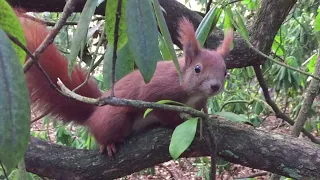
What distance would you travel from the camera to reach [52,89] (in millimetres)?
1429

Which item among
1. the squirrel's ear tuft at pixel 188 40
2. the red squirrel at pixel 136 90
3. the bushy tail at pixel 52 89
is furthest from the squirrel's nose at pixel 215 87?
the bushy tail at pixel 52 89

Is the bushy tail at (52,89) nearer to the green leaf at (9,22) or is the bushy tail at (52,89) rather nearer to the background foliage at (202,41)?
the background foliage at (202,41)

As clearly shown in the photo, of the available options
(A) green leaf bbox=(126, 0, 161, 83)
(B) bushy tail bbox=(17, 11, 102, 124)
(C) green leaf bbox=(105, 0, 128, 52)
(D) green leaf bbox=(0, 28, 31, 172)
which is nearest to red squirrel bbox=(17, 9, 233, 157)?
(B) bushy tail bbox=(17, 11, 102, 124)

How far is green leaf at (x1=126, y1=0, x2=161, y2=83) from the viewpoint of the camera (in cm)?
55

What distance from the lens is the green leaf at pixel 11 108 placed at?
408 mm

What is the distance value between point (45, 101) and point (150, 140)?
40 cm

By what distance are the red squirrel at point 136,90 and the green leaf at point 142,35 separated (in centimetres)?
96

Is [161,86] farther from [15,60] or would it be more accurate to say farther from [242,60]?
[15,60]

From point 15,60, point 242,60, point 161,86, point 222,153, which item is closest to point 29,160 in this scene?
point 161,86

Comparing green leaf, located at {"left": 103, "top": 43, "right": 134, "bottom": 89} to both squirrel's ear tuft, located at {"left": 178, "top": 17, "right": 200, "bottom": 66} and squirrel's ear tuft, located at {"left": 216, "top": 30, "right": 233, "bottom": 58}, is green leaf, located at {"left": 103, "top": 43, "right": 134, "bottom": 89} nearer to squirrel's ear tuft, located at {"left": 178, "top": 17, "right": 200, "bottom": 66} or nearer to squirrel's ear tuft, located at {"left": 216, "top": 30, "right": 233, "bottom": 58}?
squirrel's ear tuft, located at {"left": 178, "top": 17, "right": 200, "bottom": 66}

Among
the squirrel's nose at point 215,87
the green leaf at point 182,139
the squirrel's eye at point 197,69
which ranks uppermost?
the squirrel's eye at point 197,69

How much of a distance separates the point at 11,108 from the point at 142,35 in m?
0.20

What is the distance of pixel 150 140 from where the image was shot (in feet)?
4.91

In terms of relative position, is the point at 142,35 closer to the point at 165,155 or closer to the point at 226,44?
the point at 165,155
